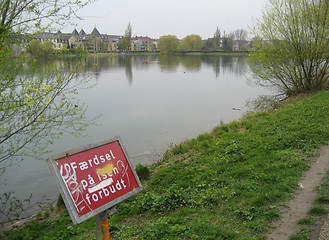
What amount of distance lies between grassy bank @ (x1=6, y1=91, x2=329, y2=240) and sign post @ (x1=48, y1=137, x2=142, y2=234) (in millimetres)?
1913

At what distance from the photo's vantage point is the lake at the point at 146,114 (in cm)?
1084

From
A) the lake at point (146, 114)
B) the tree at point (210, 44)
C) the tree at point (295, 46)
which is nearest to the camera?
the lake at point (146, 114)

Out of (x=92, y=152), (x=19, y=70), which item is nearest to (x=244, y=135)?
(x=19, y=70)

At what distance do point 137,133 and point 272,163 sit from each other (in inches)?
361

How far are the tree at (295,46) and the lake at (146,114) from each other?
10.8ft

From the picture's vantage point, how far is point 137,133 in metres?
15.4

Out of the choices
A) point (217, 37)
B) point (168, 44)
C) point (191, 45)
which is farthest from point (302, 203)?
point (217, 37)

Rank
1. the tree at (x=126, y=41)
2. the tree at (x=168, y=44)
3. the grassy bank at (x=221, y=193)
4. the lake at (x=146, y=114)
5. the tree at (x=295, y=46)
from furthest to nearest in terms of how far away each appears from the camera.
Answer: the tree at (x=126, y=41) → the tree at (x=168, y=44) → the tree at (x=295, y=46) → the lake at (x=146, y=114) → the grassy bank at (x=221, y=193)

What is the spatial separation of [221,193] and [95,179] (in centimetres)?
382

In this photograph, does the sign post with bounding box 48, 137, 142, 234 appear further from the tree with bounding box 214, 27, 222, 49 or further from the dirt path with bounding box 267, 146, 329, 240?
the tree with bounding box 214, 27, 222, 49

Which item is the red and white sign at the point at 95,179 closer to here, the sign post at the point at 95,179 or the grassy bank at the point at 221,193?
the sign post at the point at 95,179

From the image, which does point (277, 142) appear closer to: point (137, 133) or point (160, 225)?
point (160, 225)

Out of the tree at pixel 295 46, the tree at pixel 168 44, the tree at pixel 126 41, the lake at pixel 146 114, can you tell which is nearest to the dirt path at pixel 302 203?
the lake at pixel 146 114

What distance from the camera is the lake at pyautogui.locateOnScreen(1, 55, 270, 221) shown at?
10.8 m
